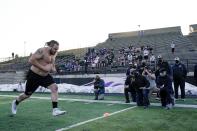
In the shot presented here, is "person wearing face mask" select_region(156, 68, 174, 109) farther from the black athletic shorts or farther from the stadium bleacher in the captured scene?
the stadium bleacher

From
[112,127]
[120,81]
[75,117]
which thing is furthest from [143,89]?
[120,81]

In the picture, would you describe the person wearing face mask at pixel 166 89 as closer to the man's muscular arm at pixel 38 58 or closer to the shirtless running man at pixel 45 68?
the shirtless running man at pixel 45 68

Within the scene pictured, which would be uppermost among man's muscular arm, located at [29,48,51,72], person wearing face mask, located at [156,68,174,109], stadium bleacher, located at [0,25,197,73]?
stadium bleacher, located at [0,25,197,73]

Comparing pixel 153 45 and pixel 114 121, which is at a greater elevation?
pixel 153 45

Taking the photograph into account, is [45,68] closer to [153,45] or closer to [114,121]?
[114,121]

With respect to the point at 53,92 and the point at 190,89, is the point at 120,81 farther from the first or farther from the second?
the point at 53,92

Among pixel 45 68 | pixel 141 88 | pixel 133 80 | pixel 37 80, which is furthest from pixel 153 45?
pixel 45 68

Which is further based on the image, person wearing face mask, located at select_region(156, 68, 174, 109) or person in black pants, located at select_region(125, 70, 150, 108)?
person in black pants, located at select_region(125, 70, 150, 108)

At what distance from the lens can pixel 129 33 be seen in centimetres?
4906

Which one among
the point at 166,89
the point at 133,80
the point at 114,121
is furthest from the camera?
the point at 133,80

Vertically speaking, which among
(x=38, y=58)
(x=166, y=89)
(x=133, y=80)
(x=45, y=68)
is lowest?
(x=166, y=89)

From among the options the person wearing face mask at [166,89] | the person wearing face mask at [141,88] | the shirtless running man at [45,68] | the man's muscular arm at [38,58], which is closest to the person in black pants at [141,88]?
the person wearing face mask at [141,88]

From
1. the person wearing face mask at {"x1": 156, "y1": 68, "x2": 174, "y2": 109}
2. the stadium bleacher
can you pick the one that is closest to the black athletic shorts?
the person wearing face mask at {"x1": 156, "y1": 68, "x2": 174, "y2": 109}

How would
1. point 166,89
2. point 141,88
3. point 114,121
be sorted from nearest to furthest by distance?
point 114,121
point 166,89
point 141,88
